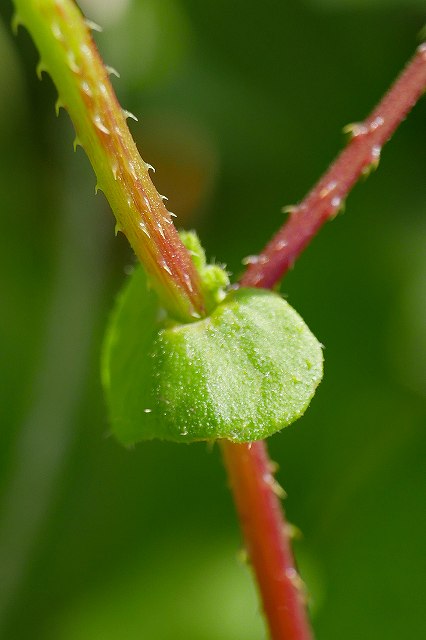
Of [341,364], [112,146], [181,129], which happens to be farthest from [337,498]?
[112,146]

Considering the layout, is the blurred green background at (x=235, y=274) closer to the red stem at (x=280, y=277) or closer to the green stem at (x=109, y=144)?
the red stem at (x=280, y=277)

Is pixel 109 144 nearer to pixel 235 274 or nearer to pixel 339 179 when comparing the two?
pixel 339 179

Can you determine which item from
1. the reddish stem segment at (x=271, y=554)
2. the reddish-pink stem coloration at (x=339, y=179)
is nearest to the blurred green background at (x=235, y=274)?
the reddish stem segment at (x=271, y=554)

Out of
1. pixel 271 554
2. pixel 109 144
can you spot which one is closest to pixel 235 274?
pixel 271 554

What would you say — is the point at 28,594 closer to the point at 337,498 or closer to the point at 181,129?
the point at 337,498

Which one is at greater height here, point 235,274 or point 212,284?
point 212,284

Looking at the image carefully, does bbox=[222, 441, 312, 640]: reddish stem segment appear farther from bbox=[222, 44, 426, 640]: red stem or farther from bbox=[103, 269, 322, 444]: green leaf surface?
bbox=[103, 269, 322, 444]: green leaf surface
